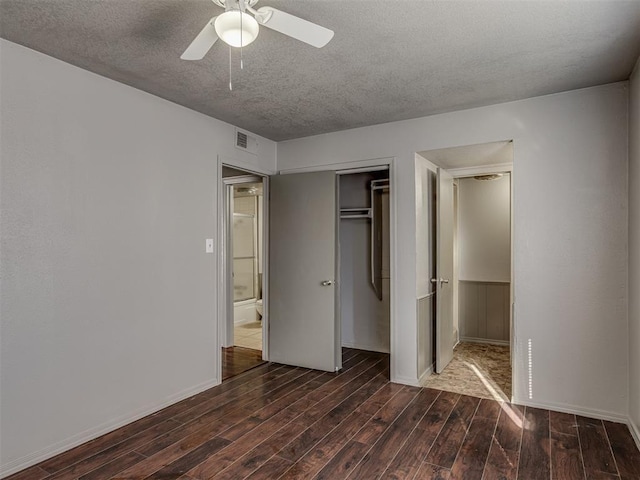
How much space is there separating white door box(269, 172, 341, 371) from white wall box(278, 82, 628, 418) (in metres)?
1.59

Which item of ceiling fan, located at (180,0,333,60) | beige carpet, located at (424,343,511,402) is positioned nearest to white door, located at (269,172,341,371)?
beige carpet, located at (424,343,511,402)

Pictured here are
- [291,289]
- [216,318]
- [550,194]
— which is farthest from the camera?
[291,289]

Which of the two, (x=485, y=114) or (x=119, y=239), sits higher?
(x=485, y=114)

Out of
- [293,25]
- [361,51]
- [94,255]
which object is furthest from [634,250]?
[94,255]

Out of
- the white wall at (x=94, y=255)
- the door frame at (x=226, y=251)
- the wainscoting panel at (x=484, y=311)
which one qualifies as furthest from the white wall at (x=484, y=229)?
the white wall at (x=94, y=255)

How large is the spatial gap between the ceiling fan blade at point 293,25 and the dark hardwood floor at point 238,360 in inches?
Answer: 124

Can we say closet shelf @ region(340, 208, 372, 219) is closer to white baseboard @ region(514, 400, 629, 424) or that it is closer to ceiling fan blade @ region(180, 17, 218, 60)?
white baseboard @ region(514, 400, 629, 424)

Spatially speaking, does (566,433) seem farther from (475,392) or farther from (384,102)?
(384,102)

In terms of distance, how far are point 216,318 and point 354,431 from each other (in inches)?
63.1

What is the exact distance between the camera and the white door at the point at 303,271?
4051 mm

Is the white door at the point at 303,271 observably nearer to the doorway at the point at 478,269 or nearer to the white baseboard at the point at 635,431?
the doorway at the point at 478,269

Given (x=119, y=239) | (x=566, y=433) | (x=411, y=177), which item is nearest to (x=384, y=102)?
(x=411, y=177)

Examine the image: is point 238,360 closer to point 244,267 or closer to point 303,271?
point 303,271

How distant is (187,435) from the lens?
2.70 meters
